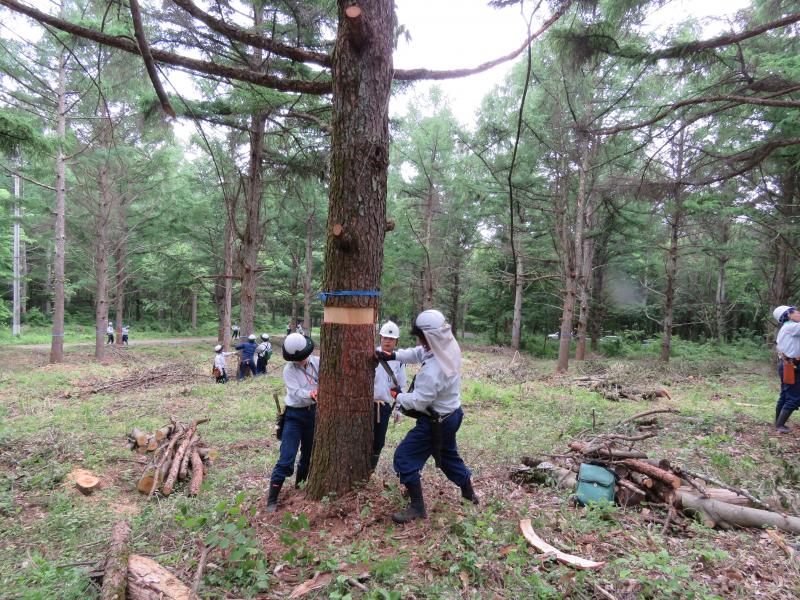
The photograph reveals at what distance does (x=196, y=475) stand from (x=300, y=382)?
2272 mm

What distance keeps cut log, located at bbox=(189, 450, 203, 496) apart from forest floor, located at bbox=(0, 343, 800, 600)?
0.45 ft

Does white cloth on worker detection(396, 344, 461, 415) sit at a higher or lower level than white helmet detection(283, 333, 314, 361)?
lower

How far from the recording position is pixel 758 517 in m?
3.62

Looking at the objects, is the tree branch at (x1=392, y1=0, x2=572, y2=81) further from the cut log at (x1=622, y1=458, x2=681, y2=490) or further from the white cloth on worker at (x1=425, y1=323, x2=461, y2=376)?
the cut log at (x1=622, y1=458, x2=681, y2=490)

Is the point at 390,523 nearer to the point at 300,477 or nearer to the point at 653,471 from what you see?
the point at 300,477

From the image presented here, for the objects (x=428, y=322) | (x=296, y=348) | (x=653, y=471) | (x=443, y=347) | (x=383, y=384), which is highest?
(x=428, y=322)

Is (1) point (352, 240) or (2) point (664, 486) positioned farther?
(2) point (664, 486)

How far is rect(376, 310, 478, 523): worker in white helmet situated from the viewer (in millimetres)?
3537

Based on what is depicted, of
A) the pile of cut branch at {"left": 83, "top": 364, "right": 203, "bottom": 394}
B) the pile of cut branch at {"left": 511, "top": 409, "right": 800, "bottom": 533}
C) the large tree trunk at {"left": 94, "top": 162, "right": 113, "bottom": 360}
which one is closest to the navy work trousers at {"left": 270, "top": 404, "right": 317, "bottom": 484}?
the pile of cut branch at {"left": 511, "top": 409, "right": 800, "bottom": 533}

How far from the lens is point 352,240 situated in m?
3.40

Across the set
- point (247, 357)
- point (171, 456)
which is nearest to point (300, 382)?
point (171, 456)

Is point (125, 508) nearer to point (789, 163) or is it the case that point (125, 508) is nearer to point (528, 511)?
point (528, 511)

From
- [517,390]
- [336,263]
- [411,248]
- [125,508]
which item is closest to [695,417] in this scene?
[517,390]

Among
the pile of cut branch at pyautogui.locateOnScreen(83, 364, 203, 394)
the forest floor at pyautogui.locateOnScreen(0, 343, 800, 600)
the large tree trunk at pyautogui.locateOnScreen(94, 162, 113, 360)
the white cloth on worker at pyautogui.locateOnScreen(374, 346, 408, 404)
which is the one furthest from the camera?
the large tree trunk at pyautogui.locateOnScreen(94, 162, 113, 360)
